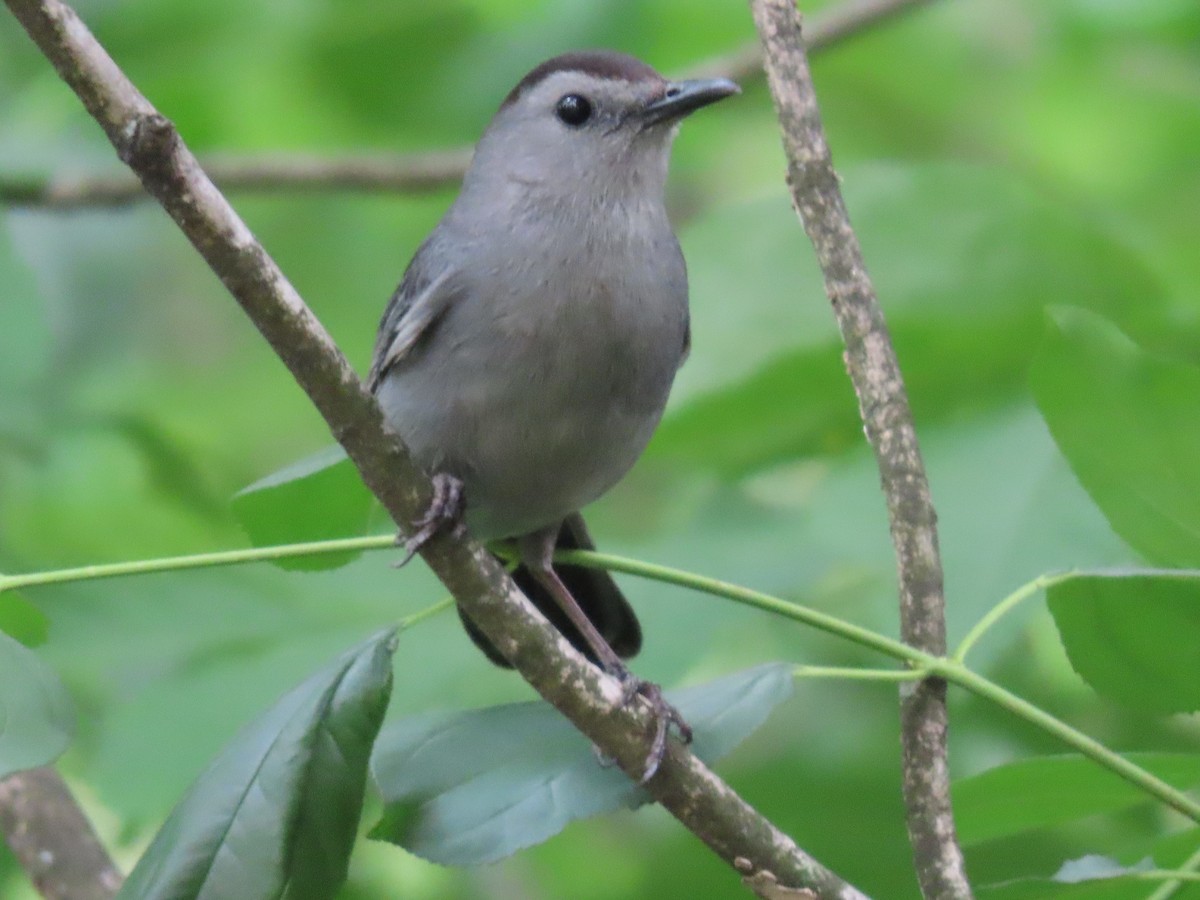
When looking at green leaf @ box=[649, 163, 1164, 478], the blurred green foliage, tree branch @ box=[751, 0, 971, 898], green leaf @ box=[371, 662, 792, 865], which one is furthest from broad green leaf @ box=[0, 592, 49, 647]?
green leaf @ box=[649, 163, 1164, 478]

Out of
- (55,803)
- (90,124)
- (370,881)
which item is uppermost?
(90,124)

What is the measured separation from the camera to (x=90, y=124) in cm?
512

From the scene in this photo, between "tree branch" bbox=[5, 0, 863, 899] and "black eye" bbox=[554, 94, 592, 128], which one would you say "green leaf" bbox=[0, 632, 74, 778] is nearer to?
"tree branch" bbox=[5, 0, 863, 899]

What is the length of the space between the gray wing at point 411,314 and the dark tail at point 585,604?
54 centimetres

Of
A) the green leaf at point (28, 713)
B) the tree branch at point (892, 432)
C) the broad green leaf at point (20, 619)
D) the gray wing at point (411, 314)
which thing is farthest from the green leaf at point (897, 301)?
the green leaf at point (28, 713)

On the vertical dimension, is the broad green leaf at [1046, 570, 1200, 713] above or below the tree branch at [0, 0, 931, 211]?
below

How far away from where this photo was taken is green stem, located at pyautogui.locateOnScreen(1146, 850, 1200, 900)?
1968 mm

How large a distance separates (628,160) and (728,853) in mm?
1721

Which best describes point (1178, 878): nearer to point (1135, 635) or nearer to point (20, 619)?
point (1135, 635)

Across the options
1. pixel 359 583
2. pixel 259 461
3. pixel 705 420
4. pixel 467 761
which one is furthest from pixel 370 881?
pixel 259 461

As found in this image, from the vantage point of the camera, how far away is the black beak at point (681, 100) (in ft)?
10.8

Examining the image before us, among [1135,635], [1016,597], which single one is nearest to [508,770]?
[1016,597]

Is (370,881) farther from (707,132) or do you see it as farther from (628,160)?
(707,132)

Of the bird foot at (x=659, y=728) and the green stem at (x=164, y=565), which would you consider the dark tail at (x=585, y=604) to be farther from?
the green stem at (x=164, y=565)
